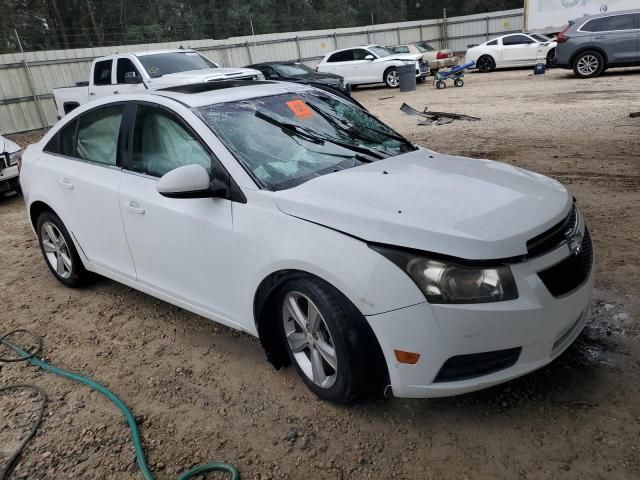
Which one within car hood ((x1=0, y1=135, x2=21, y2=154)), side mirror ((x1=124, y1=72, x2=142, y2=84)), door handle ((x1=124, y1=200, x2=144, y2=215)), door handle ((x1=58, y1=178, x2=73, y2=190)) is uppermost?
side mirror ((x1=124, y1=72, x2=142, y2=84))

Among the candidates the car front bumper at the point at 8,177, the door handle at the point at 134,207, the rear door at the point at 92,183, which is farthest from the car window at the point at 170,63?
the door handle at the point at 134,207

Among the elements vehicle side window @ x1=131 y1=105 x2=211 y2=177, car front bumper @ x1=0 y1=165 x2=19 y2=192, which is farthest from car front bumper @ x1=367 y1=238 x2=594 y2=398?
car front bumper @ x1=0 y1=165 x2=19 y2=192

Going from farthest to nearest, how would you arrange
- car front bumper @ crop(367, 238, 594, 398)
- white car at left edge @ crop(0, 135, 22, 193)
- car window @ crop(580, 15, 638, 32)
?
car window @ crop(580, 15, 638, 32), white car at left edge @ crop(0, 135, 22, 193), car front bumper @ crop(367, 238, 594, 398)

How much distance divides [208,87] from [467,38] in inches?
1295

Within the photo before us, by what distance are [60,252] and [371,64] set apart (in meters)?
16.8

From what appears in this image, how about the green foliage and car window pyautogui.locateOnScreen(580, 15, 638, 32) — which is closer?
car window pyautogui.locateOnScreen(580, 15, 638, 32)

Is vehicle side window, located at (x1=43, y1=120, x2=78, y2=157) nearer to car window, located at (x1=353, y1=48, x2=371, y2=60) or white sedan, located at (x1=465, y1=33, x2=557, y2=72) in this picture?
car window, located at (x1=353, y1=48, x2=371, y2=60)

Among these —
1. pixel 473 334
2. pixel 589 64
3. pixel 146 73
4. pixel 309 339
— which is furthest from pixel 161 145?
pixel 589 64

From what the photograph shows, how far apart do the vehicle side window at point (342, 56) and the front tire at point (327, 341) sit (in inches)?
733

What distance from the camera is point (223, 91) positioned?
357 cm

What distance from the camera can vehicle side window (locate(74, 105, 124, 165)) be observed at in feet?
12.2

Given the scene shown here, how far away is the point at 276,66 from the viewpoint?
16781mm

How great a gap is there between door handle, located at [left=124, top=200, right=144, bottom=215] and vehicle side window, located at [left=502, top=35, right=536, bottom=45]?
67.0ft

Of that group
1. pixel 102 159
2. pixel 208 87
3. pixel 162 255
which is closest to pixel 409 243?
pixel 162 255
